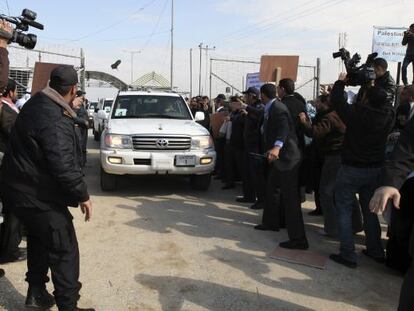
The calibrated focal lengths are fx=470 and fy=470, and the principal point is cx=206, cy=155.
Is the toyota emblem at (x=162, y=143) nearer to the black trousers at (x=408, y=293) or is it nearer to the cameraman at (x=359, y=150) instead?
the cameraman at (x=359, y=150)

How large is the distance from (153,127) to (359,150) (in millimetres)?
3989

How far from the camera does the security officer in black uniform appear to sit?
123 inches

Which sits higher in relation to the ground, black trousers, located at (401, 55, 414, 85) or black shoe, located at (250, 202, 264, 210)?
black trousers, located at (401, 55, 414, 85)

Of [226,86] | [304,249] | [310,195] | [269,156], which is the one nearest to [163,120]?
[310,195]

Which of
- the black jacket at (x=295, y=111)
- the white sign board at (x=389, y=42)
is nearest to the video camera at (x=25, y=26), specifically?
the black jacket at (x=295, y=111)

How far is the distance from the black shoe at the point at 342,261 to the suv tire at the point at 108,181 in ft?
13.5

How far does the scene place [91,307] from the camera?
3.75 meters

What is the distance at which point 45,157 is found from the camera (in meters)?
3.13

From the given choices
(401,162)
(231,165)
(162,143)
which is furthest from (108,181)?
(401,162)

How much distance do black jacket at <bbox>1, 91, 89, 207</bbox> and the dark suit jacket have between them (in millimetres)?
2665

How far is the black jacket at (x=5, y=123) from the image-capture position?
4422 millimetres

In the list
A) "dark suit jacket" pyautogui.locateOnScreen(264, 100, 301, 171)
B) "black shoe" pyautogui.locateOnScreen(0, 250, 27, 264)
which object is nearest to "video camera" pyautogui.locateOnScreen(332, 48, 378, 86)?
"dark suit jacket" pyautogui.locateOnScreen(264, 100, 301, 171)

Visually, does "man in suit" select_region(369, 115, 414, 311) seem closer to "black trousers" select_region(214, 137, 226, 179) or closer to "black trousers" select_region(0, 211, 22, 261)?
"black trousers" select_region(0, 211, 22, 261)

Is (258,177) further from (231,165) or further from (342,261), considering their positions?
(342,261)
